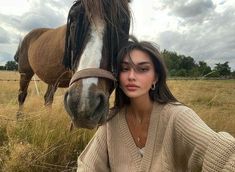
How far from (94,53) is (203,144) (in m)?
0.93

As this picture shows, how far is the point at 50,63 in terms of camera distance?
5574 millimetres

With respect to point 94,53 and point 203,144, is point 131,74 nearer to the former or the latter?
point 94,53

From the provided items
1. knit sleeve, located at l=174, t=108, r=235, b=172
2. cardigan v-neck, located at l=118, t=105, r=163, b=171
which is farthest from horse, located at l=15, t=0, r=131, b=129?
knit sleeve, located at l=174, t=108, r=235, b=172

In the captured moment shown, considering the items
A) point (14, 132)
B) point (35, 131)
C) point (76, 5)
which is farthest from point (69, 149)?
point (76, 5)

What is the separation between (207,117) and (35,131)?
8.01 feet

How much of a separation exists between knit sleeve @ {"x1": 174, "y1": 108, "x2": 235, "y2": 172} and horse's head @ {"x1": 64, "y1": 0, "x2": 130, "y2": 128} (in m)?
0.50

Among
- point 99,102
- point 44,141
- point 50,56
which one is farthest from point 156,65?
point 50,56

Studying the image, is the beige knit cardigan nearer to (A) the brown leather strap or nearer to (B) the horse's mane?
(A) the brown leather strap

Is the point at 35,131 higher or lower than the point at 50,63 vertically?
lower

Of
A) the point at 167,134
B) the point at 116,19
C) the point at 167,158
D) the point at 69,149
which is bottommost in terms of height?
the point at 69,149

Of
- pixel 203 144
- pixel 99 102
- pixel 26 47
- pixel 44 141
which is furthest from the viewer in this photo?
pixel 26 47

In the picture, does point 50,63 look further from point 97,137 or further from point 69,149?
point 97,137

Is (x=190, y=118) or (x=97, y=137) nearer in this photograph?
(x=190, y=118)

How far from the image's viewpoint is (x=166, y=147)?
2336 mm
